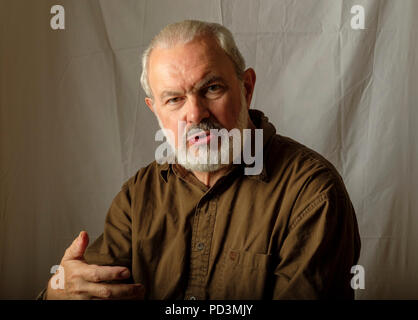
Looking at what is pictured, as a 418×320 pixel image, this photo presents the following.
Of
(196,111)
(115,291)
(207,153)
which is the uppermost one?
(196,111)

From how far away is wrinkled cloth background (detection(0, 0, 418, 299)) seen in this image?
206cm

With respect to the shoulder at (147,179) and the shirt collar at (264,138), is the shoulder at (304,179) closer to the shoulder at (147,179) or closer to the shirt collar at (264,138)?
the shirt collar at (264,138)

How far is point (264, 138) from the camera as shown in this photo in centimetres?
159

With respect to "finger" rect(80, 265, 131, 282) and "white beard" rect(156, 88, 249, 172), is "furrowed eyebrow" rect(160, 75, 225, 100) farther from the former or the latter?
"finger" rect(80, 265, 131, 282)

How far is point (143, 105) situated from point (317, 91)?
0.80 meters

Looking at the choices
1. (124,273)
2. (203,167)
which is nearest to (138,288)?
(124,273)

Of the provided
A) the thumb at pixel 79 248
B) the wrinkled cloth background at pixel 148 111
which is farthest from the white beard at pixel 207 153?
the wrinkled cloth background at pixel 148 111

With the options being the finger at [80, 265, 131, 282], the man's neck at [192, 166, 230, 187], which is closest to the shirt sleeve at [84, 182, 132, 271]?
the finger at [80, 265, 131, 282]

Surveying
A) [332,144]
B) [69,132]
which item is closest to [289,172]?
[332,144]

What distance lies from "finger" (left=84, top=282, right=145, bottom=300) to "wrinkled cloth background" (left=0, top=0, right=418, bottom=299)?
878 millimetres

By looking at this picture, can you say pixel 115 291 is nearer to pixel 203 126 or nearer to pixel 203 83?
pixel 203 126

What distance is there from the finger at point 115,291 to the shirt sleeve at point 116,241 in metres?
0.19

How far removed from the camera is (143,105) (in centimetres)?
225

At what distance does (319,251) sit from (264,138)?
450 millimetres
